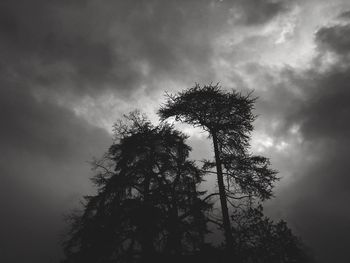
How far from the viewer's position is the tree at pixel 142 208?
15797 millimetres

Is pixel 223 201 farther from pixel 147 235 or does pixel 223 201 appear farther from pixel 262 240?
pixel 147 235

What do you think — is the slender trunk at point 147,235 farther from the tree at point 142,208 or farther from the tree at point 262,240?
the tree at point 262,240

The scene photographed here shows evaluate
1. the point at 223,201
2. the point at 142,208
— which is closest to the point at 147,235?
the point at 142,208

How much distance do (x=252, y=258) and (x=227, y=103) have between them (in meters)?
7.83

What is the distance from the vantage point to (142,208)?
15.9m

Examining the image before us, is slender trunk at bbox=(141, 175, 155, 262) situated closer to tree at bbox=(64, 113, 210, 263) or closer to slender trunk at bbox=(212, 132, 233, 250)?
tree at bbox=(64, 113, 210, 263)

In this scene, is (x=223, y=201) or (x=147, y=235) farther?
(x=147, y=235)

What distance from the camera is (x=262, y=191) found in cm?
1307

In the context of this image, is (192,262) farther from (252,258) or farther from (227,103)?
(227,103)

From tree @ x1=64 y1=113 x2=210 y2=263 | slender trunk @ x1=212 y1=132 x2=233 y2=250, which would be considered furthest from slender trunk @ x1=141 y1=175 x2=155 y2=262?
slender trunk @ x1=212 y1=132 x2=233 y2=250

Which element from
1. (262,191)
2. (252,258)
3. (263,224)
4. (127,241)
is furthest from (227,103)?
(127,241)

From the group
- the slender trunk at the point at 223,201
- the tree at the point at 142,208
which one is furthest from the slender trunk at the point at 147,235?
the slender trunk at the point at 223,201

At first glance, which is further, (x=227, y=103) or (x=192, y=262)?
(x=192, y=262)

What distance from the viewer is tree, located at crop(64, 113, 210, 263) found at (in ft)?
51.8
